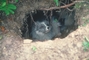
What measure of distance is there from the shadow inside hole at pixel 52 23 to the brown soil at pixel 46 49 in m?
1.01

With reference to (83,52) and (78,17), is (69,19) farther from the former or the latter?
(83,52)

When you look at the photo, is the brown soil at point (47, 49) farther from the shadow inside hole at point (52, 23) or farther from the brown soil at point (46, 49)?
the shadow inside hole at point (52, 23)

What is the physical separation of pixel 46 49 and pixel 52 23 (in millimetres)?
1951

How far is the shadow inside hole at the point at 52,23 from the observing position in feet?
18.8

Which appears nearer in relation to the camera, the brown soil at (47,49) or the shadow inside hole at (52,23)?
the brown soil at (47,49)

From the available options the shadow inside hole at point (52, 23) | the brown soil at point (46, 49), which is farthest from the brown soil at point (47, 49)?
the shadow inside hole at point (52, 23)

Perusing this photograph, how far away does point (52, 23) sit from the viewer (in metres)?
6.25

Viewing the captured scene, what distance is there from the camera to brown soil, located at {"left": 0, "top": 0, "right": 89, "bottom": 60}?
4.23m

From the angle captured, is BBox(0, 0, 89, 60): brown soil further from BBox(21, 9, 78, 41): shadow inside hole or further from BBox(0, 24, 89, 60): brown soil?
BBox(21, 9, 78, 41): shadow inside hole

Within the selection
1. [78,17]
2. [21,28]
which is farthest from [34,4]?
[78,17]

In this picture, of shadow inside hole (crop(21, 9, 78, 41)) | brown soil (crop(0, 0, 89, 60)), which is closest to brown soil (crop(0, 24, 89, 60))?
brown soil (crop(0, 0, 89, 60))

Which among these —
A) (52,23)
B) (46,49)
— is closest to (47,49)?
(46,49)

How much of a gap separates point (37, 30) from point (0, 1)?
1.87 metres

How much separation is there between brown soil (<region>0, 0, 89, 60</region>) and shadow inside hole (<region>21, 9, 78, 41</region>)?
1.01 meters
